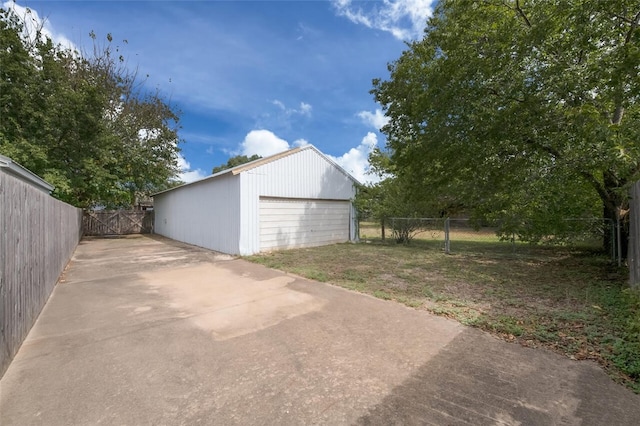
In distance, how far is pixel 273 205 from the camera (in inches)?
429

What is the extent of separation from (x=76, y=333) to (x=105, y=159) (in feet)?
42.6

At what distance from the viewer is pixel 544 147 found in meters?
6.66

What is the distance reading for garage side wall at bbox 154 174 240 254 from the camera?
33.1ft

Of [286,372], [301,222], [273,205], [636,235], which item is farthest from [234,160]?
[286,372]

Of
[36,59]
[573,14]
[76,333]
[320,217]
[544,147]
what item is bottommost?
[76,333]

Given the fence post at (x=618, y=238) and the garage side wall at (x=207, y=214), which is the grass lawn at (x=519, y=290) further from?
the garage side wall at (x=207, y=214)

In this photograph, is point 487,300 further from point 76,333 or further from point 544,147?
point 76,333

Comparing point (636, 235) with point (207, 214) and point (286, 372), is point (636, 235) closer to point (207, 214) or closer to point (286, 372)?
point (286, 372)

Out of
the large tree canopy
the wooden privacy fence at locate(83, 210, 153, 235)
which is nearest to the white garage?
the large tree canopy

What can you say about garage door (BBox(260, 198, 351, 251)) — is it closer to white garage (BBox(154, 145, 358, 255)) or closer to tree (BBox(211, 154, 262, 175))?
white garage (BBox(154, 145, 358, 255))

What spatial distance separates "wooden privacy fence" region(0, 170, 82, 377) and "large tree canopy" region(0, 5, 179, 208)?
944cm

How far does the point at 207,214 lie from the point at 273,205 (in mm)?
3057

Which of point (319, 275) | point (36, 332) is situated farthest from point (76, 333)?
point (319, 275)

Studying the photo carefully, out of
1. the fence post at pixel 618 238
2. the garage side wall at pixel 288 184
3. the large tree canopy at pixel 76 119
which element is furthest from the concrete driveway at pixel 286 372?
the large tree canopy at pixel 76 119
